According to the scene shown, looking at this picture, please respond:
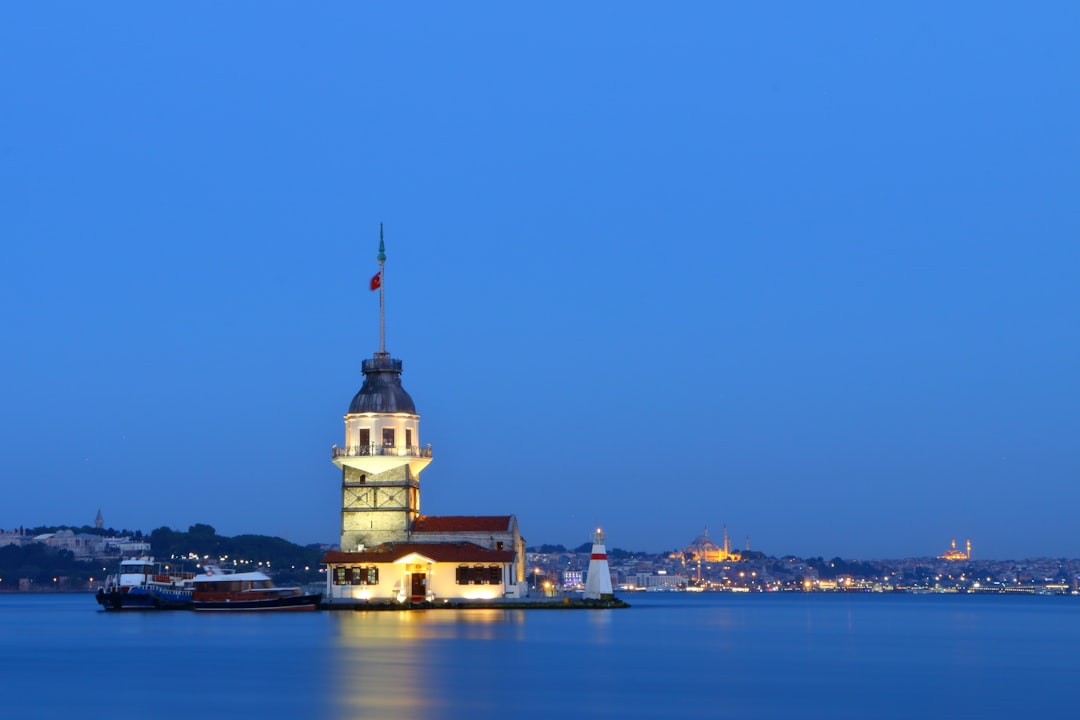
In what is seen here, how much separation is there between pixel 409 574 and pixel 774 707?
45409 millimetres

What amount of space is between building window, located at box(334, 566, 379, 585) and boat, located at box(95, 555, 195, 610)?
29.5ft

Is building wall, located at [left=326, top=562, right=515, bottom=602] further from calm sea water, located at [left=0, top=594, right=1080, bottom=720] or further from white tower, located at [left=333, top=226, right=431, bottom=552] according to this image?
calm sea water, located at [left=0, top=594, right=1080, bottom=720]

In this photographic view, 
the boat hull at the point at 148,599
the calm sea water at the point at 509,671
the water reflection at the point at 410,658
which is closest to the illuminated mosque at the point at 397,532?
the water reflection at the point at 410,658

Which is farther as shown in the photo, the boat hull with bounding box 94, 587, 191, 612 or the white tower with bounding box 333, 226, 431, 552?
the boat hull with bounding box 94, 587, 191, 612

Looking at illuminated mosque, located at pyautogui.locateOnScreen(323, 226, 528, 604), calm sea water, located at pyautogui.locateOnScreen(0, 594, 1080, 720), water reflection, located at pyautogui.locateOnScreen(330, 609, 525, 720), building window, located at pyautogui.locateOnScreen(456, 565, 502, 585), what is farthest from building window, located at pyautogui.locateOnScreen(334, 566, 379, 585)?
calm sea water, located at pyautogui.locateOnScreen(0, 594, 1080, 720)

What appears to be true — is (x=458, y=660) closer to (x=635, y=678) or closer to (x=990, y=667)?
(x=635, y=678)

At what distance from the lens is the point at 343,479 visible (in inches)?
3265

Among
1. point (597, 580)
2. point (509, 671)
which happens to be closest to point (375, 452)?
point (597, 580)

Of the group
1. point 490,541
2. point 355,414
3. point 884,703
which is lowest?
point 884,703

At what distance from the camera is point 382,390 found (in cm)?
8400

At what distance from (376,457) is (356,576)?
6243 mm

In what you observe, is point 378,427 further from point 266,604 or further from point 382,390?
point 266,604

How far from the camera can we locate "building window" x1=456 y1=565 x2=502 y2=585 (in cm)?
8069

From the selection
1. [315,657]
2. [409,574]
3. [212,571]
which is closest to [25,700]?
[315,657]
